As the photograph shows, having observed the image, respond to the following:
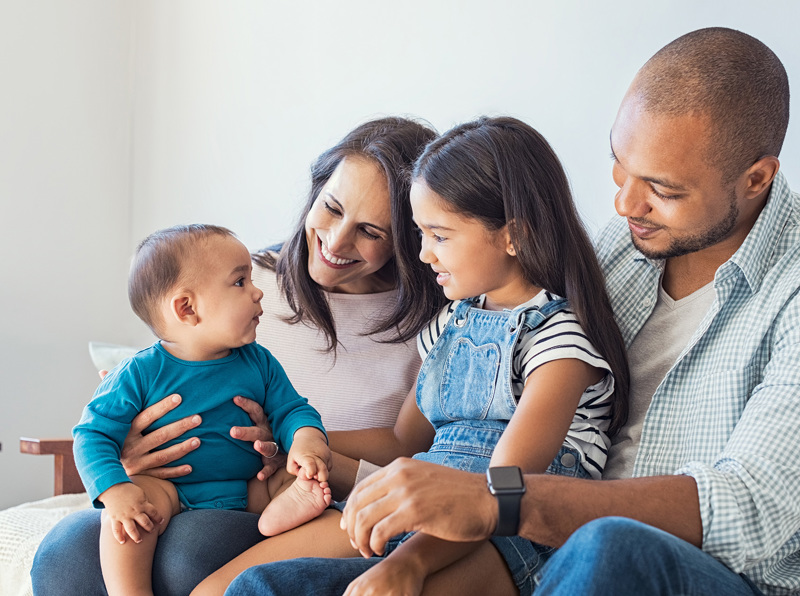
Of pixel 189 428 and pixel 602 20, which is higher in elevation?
pixel 602 20

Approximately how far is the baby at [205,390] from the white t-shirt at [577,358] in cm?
40

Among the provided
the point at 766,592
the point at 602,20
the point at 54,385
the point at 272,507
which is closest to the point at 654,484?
the point at 766,592

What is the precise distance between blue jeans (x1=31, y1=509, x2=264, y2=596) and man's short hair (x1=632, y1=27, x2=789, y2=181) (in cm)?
104

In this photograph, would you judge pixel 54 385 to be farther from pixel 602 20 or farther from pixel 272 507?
pixel 602 20

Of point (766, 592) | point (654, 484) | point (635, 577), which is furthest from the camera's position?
point (766, 592)

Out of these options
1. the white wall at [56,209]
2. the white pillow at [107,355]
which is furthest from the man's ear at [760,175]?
the white wall at [56,209]

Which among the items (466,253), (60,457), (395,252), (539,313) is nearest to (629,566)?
(539,313)

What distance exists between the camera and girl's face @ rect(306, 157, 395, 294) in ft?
5.94

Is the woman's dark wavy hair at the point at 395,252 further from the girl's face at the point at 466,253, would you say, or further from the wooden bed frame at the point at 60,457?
the wooden bed frame at the point at 60,457

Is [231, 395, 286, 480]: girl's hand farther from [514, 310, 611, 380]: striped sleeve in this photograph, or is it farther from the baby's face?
[514, 310, 611, 380]: striped sleeve

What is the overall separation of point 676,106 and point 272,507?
3.23 feet

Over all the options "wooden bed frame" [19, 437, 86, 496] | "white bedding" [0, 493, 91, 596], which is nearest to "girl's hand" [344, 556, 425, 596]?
"white bedding" [0, 493, 91, 596]

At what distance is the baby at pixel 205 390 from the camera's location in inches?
56.6

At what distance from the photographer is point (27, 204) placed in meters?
3.28
